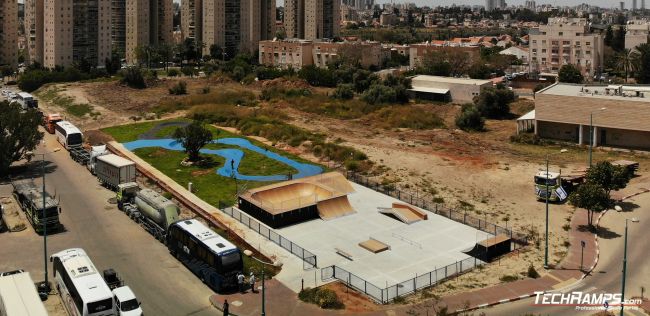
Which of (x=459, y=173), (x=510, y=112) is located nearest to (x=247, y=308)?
(x=459, y=173)

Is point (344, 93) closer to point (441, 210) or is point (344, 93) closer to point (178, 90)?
point (178, 90)

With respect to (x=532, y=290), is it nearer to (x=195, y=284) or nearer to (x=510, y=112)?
(x=195, y=284)

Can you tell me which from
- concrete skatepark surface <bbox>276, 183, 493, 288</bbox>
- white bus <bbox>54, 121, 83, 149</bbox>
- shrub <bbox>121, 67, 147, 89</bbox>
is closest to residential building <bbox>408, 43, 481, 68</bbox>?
shrub <bbox>121, 67, 147, 89</bbox>

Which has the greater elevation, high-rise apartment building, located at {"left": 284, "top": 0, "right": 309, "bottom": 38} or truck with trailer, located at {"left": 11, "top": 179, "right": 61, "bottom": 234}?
high-rise apartment building, located at {"left": 284, "top": 0, "right": 309, "bottom": 38}

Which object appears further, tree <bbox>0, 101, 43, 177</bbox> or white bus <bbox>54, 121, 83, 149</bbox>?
white bus <bbox>54, 121, 83, 149</bbox>

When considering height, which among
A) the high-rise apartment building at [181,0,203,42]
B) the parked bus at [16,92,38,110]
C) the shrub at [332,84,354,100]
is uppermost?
the high-rise apartment building at [181,0,203,42]

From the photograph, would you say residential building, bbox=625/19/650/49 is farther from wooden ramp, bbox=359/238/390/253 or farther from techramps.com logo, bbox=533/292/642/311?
techramps.com logo, bbox=533/292/642/311

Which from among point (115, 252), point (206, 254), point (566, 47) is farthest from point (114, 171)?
point (566, 47)
